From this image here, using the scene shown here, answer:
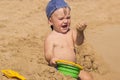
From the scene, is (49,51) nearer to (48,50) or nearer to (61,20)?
(48,50)

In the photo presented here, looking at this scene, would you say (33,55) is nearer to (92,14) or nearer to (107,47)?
(107,47)

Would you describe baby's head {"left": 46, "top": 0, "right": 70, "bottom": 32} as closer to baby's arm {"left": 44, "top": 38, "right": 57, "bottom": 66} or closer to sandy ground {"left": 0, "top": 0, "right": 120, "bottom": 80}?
baby's arm {"left": 44, "top": 38, "right": 57, "bottom": 66}

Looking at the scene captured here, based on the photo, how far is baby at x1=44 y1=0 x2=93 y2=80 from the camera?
3549 mm

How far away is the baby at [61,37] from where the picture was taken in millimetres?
3549

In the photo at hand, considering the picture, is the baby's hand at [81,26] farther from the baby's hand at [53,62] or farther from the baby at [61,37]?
the baby's hand at [53,62]

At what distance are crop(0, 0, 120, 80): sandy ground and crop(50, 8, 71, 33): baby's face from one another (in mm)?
432

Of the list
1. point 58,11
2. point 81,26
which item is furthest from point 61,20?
point 81,26

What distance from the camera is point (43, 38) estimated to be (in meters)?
4.98

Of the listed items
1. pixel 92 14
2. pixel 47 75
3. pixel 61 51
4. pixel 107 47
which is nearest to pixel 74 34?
pixel 61 51

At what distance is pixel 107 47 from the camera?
15.3 ft

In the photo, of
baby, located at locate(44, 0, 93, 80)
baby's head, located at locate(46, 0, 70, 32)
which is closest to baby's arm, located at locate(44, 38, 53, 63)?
Answer: baby, located at locate(44, 0, 93, 80)

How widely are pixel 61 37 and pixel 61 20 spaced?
0.65ft

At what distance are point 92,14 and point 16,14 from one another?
1384 millimetres

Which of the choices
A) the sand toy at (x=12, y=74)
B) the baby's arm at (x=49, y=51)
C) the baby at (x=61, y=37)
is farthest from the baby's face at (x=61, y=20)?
the sand toy at (x=12, y=74)
